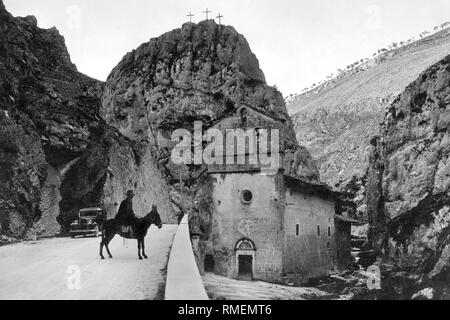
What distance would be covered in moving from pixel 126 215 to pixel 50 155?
74.3 feet

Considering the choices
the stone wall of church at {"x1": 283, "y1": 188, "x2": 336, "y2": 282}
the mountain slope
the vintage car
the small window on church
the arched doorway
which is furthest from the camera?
the mountain slope

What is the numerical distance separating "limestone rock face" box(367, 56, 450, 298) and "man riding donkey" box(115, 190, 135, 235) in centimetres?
3105

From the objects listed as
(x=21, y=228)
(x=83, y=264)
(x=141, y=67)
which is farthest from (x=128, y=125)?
(x=83, y=264)

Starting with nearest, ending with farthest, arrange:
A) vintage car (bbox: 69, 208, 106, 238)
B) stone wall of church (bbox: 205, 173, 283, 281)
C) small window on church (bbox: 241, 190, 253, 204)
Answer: vintage car (bbox: 69, 208, 106, 238) < stone wall of church (bbox: 205, 173, 283, 281) < small window on church (bbox: 241, 190, 253, 204)

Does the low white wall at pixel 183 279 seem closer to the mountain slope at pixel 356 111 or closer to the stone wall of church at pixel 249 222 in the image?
the stone wall of church at pixel 249 222

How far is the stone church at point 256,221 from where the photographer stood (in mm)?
29141

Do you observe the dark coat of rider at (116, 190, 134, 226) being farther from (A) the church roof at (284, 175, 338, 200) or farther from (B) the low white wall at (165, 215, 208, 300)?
(A) the church roof at (284, 175, 338, 200)

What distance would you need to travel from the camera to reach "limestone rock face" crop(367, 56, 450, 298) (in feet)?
140

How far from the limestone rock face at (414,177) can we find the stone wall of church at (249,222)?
48.9ft

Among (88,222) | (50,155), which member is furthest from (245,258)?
(50,155)

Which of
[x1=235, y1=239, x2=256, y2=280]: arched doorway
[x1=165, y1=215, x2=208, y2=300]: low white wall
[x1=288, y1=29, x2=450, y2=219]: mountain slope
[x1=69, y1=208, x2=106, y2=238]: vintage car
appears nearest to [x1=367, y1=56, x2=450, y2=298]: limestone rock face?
[x1=288, y1=29, x2=450, y2=219]: mountain slope

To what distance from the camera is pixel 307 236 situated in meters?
32.2
